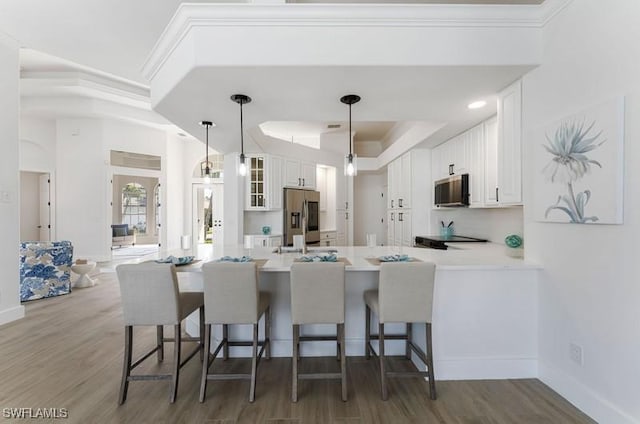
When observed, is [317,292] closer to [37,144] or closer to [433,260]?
[433,260]

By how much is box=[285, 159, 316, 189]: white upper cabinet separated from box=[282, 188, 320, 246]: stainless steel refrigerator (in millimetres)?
140

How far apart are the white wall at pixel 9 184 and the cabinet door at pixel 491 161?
219 inches

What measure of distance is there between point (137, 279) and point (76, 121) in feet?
20.5

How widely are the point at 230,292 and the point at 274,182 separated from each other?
3584 mm

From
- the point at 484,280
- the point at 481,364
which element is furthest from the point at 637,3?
the point at 481,364

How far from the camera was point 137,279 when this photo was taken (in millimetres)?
1991

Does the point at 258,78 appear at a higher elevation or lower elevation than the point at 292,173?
higher

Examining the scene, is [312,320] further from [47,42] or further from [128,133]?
[128,133]

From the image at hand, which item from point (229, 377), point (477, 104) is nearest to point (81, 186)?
point (229, 377)

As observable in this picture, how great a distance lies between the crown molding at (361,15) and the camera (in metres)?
2.07

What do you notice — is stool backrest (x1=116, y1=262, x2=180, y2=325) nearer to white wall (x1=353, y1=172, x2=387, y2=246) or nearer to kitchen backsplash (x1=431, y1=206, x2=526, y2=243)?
kitchen backsplash (x1=431, y1=206, x2=526, y2=243)

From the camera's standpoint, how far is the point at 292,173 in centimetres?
583

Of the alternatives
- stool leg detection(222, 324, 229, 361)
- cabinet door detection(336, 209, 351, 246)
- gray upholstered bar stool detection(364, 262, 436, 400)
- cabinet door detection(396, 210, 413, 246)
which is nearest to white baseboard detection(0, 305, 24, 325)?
stool leg detection(222, 324, 229, 361)

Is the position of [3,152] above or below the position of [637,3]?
below
